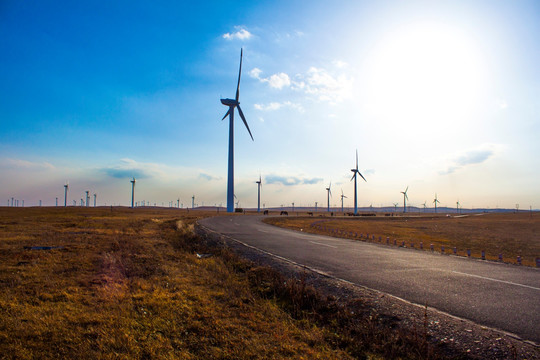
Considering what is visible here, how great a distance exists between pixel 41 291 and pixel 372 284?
9.31 m

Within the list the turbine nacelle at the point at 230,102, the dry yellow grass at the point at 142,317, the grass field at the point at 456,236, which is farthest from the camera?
the turbine nacelle at the point at 230,102

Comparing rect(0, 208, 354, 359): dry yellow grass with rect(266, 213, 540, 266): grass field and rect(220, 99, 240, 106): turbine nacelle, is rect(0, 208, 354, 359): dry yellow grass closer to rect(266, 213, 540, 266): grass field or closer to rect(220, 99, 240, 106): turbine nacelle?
rect(266, 213, 540, 266): grass field

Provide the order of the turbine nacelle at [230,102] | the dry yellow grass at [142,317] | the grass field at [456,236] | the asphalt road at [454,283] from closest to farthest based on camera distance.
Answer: the dry yellow grass at [142,317] < the asphalt road at [454,283] < the grass field at [456,236] < the turbine nacelle at [230,102]

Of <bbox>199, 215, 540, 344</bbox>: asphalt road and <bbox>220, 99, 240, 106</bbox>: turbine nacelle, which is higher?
<bbox>220, 99, 240, 106</bbox>: turbine nacelle

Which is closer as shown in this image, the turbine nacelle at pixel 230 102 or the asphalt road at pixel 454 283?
the asphalt road at pixel 454 283

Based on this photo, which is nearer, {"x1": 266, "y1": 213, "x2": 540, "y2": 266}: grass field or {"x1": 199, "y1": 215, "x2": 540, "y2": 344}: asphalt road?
{"x1": 199, "y1": 215, "x2": 540, "y2": 344}: asphalt road

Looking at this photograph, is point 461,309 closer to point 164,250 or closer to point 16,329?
point 16,329

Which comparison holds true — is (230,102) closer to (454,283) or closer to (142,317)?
(454,283)

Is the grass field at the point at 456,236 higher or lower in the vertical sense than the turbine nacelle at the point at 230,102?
lower

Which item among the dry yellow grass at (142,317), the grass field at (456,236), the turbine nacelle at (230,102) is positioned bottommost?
the grass field at (456,236)

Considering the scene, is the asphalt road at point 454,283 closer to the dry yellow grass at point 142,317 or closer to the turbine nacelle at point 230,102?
the dry yellow grass at point 142,317

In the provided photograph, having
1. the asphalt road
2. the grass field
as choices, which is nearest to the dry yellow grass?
the asphalt road

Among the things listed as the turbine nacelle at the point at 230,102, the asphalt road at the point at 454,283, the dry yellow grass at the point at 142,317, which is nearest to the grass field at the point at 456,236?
the asphalt road at the point at 454,283

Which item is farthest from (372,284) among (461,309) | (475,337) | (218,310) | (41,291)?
(41,291)
